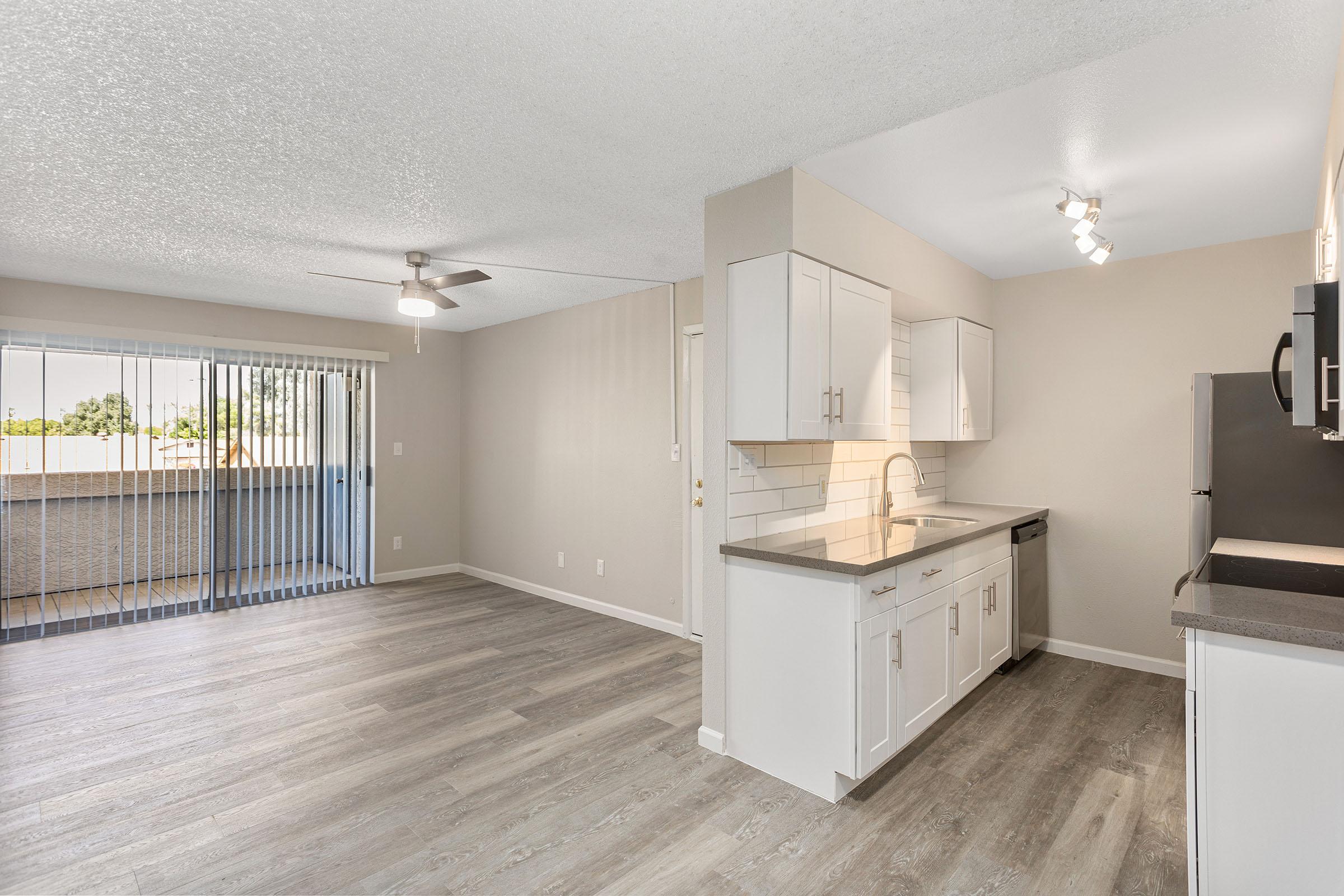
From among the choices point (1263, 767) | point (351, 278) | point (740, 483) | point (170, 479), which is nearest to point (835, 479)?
point (740, 483)

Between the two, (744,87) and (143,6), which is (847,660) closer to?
(744,87)

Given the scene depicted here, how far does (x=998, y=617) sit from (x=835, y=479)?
3.71 feet

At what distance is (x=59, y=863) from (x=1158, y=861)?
351cm

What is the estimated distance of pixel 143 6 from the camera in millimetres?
1611

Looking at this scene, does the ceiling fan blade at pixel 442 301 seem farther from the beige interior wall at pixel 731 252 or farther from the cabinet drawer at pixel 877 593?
the cabinet drawer at pixel 877 593

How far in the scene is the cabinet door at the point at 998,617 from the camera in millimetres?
3312

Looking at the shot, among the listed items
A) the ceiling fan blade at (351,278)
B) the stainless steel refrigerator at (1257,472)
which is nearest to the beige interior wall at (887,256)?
the stainless steel refrigerator at (1257,472)

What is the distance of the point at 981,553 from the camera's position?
10.6 feet

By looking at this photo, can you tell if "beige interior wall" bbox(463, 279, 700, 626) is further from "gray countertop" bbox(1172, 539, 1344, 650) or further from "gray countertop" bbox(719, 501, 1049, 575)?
"gray countertop" bbox(1172, 539, 1344, 650)

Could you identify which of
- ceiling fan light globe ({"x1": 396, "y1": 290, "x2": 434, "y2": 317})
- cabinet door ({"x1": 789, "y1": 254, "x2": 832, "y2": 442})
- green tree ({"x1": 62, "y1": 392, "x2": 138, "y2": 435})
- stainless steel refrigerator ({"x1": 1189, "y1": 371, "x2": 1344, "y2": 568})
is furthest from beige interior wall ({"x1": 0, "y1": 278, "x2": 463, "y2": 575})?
stainless steel refrigerator ({"x1": 1189, "y1": 371, "x2": 1344, "y2": 568})

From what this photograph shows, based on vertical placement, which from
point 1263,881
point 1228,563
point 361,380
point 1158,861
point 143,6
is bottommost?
point 1158,861

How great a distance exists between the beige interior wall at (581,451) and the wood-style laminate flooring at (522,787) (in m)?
1.06

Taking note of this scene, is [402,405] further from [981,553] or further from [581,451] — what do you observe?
[981,553]

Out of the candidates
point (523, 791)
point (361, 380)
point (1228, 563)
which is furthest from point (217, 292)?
point (1228, 563)
